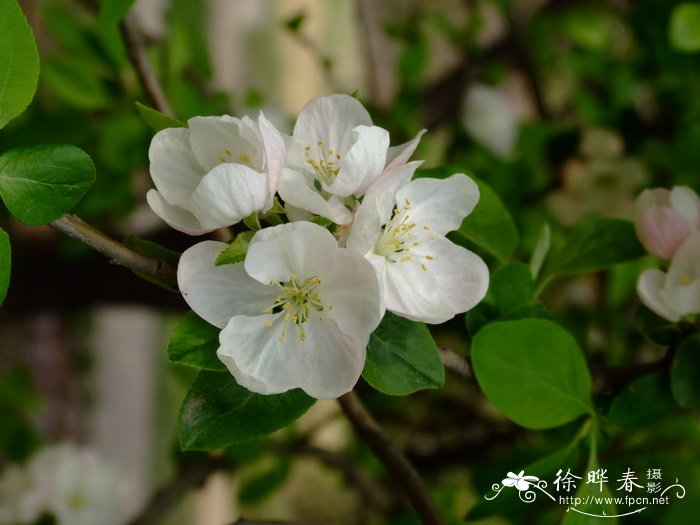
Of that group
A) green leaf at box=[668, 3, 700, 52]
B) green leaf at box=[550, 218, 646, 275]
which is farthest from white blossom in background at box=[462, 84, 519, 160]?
green leaf at box=[550, 218, 646, 275]

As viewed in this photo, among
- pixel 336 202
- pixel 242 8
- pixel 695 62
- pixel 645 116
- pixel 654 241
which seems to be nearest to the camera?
pixel 336 202

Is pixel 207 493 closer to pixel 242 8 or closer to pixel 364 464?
pixel 364 464

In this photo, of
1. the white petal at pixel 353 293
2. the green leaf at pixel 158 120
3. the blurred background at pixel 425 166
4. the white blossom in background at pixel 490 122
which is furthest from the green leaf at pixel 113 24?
the white blossom in background at pixel 490 122

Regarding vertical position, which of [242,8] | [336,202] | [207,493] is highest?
[336,202]

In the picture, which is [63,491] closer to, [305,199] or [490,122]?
[305,199]

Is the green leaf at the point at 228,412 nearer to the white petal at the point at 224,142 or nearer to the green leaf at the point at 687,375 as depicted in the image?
the white petal at the point at 224,142

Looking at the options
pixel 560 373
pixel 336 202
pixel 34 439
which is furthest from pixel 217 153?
pixel 34 439

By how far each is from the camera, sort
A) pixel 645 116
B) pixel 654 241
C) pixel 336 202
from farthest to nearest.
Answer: pixel 645 116, pixel 654 241, pixel 336 202

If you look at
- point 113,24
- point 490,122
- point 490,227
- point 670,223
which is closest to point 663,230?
point 670,223
